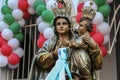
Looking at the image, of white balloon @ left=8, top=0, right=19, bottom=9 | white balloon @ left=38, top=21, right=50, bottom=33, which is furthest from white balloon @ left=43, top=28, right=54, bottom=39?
white balloon @ left=8, top=0, right=19, bottom=9

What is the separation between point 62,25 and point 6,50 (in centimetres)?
354

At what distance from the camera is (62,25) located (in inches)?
90.7

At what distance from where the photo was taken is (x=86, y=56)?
7.37 feet

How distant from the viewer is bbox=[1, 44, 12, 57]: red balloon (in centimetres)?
570

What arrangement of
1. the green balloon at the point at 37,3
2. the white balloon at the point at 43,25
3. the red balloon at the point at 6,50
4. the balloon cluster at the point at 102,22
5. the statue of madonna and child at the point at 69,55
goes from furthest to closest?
the red balloon at the point at 6,50, the green balloon at the point at 37,3, the white balloon at the point at 43,25, the balloon cluster at the point at 102,22, the statue of madonna and child at the point at 69,55

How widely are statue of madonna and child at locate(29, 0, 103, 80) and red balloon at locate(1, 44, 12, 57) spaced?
3411 millimetres

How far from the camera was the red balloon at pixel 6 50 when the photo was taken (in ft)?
18.7

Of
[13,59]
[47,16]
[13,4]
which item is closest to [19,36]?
[13,59]

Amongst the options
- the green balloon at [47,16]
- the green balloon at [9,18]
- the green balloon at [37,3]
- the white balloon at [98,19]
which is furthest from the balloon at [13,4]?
the white balloon at [98,19]

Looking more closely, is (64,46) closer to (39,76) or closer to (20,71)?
(39,76)

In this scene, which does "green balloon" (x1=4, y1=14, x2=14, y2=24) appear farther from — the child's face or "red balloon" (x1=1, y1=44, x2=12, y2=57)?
the child's face

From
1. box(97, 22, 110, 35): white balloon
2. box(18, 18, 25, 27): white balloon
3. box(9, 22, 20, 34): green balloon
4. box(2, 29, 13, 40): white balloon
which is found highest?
box(97, 22, 110, 35): white balloon

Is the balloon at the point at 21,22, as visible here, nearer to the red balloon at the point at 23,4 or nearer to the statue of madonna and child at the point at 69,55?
the red balloon at the point at 23,4

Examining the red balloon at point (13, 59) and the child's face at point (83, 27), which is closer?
the child's face at point (83, 27)
